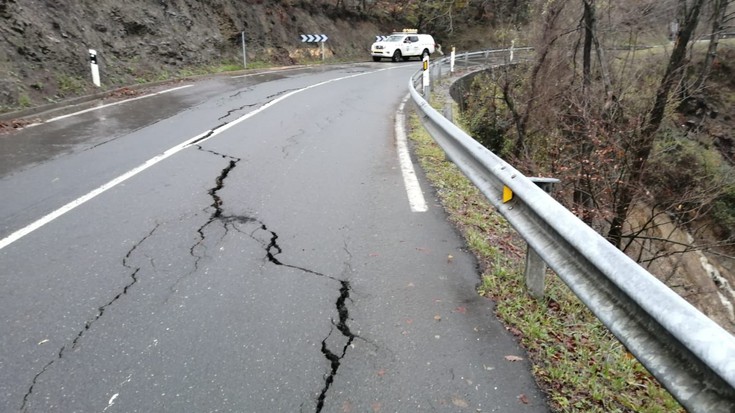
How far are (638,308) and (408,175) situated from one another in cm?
454

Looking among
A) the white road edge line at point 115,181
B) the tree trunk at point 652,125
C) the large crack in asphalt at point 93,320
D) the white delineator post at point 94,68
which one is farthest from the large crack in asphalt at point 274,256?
the white delineator post at point 94,68

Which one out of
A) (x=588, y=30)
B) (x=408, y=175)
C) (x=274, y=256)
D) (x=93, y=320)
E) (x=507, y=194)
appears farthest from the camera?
(x=588, y=30)

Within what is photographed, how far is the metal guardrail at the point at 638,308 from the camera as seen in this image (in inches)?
64.7

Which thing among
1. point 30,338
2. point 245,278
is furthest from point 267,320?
point 30,338

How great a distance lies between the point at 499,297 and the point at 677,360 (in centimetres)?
163

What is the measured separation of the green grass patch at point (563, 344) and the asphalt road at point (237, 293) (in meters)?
0.12

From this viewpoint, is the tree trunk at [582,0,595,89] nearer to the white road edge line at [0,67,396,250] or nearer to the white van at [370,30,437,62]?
the white road edge line at [0,67,396,250]

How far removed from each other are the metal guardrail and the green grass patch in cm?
48

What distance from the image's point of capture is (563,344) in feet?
9.68

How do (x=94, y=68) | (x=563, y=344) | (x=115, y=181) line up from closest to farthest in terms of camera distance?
(x=563, y=344) < (x=115, y=181) < (x=94, y=68)

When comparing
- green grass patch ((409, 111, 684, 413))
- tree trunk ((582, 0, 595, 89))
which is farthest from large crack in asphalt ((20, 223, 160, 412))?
tree trunk ((582, 0, 595, 89))

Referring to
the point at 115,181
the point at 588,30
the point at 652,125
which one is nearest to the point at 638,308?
the point at 115,181

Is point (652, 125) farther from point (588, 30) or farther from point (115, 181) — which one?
point (115, 181)

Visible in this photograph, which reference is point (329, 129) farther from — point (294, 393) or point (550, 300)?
point (294, 393)
